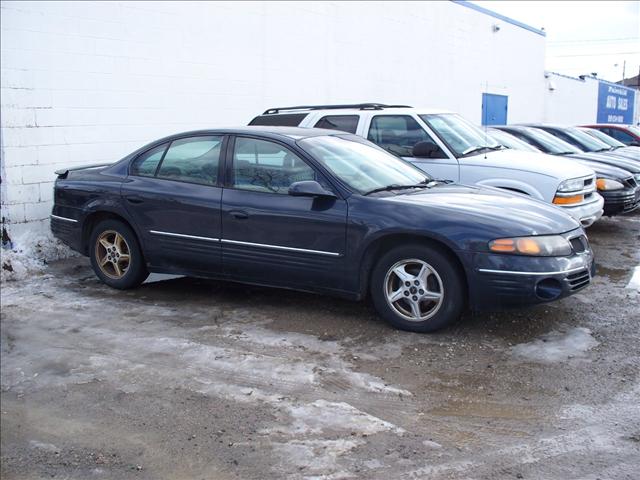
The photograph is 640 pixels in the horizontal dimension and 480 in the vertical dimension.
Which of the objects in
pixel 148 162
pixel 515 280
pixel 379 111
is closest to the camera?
pixel 515 280

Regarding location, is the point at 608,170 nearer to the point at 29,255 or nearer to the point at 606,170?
the point at 606,170

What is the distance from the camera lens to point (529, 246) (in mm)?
5031

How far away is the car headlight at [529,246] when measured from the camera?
501 centimetres

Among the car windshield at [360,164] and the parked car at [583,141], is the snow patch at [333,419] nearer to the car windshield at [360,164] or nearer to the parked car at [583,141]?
the car windshield at [360,164]

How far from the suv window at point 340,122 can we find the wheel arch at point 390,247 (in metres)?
3.18

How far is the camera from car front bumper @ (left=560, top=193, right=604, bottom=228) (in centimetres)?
798

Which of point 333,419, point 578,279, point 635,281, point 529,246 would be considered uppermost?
point 529,246

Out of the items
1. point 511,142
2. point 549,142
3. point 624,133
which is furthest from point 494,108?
point 511,142

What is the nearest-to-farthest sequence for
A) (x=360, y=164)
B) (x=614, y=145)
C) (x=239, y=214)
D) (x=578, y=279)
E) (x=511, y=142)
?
(x=578, y=279), (x=239, y=214), (x=360, y=164), (x=511, y=142), (x=614, y=145)

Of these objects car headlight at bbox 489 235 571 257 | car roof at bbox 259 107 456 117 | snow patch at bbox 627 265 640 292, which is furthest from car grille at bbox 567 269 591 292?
car roof at bbox 259 107 456 117

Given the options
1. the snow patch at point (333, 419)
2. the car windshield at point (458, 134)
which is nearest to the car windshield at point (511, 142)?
the car windshield at point (458, 134)

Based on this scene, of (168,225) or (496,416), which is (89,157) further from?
(496,416)

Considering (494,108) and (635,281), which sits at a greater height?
(494,108)

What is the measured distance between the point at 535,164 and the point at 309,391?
4.86 metres
